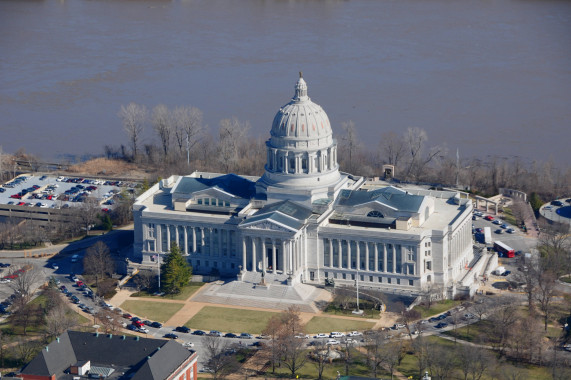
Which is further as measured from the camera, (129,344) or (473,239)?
(473,239)

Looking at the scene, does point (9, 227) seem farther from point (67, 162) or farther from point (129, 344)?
point (129, 344)

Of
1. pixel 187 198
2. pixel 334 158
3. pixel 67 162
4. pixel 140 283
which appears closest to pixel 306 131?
pixel 334 158

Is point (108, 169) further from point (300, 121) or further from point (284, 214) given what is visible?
point (284, 214)

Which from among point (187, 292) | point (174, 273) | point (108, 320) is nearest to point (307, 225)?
point (187, 292)

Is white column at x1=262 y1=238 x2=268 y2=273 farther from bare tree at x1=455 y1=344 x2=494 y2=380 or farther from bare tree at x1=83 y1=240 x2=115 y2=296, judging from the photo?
bare tree at x1=455 y1=344 x2=494 y2=380

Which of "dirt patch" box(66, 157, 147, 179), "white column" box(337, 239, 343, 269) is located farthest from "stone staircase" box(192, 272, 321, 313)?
"dirt patch" box(66, 157, 147, 179)

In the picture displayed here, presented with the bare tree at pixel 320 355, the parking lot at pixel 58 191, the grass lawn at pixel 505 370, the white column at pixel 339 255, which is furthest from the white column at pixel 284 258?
the parking lot at pixel 58 191
